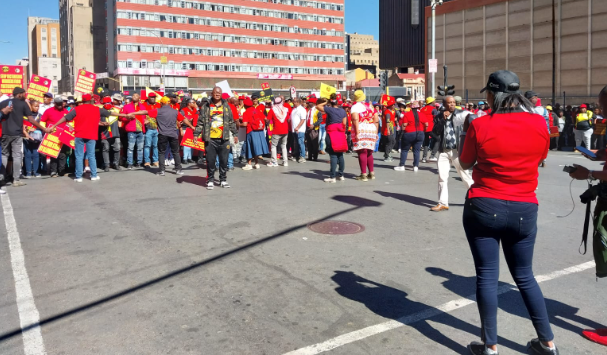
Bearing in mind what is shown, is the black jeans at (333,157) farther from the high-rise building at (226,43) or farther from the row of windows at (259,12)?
the row of windows at (259,12)

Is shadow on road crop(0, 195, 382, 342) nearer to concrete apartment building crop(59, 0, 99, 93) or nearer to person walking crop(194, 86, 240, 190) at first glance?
person walking crop(194, 86, 240, 190)

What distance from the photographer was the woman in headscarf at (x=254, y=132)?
1490 centimetres

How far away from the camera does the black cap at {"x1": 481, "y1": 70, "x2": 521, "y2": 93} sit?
357 cm

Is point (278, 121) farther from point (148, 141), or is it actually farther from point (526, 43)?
point (526, 43)

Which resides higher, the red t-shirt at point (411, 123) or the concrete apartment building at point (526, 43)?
the concrete apartment building at point (526, 43)

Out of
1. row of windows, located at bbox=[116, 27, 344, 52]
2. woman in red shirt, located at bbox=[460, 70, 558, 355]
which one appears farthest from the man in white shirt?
row of windows, located at bbox=[116, 27, 344, 52]

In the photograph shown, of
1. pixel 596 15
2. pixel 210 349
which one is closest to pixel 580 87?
pixel 596 15

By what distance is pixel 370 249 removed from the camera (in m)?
6.39

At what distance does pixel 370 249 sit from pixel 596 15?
1796 inches

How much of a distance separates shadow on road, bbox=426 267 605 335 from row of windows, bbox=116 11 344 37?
92552 mm

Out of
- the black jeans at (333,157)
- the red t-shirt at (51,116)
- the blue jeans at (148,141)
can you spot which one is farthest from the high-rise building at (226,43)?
the black jeans at (333,157)

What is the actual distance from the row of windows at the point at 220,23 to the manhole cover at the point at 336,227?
8989 cm

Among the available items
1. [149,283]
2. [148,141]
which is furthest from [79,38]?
[149,283]

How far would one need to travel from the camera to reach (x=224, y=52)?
99.6 meters
